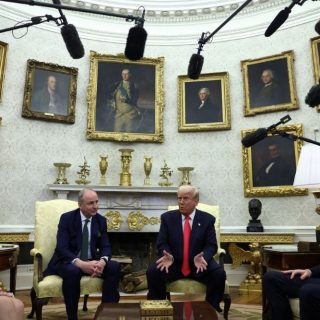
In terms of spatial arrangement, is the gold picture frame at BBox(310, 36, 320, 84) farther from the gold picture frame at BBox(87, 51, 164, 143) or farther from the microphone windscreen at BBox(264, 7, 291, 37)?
the microphone windscreen at BBox(264, 7, 291, 37)

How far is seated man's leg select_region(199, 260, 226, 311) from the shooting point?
344 cm

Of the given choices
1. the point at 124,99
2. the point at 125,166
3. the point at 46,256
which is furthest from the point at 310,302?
the point at 124,99

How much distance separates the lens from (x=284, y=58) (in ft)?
23.1

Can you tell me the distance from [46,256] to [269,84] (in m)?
5.25

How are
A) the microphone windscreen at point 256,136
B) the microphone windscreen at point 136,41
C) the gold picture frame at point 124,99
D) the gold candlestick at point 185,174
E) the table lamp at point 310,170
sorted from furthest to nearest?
the gold picture frame at point 124,99 < the gold candlestick at point 185,174 < the table lamp at point 310,170 < the microphone windscreen at point 256,136 < the microphone windscreen at point 136,41

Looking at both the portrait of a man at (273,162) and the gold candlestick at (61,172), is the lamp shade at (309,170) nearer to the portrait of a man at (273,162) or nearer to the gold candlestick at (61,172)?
the portrait of a man at (273,162)

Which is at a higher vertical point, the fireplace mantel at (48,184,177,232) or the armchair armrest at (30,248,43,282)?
the fireplace mantel at (48,184,177,232)

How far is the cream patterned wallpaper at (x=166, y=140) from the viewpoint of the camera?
6.57 metres

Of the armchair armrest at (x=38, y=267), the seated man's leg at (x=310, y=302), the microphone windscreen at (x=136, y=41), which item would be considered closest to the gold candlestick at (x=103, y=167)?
the armchair armrest at (x=38, y=267)

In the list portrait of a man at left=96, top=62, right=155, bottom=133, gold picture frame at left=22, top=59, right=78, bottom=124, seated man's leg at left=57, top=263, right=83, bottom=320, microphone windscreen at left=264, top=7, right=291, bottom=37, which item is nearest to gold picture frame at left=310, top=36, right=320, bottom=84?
portrait of a man at left=96, top=62, right=155, bottom=133

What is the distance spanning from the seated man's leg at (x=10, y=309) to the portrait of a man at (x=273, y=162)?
5309 mm

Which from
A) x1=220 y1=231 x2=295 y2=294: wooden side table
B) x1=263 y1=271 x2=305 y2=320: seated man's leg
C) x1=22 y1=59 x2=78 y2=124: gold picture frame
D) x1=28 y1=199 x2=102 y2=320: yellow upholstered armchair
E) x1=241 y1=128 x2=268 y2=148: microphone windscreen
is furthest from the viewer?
x1=22 y1=59 x2=78 y2=124: gold picture frame

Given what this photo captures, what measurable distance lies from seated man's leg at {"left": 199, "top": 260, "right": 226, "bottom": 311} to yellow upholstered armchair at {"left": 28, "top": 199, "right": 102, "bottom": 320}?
3.44 feet

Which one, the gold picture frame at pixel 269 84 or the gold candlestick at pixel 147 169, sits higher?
the gold picture frame at pixel 269 84
